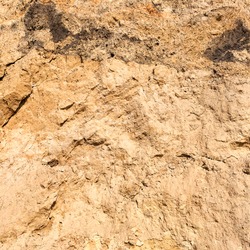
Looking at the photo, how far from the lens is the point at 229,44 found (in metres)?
3.45

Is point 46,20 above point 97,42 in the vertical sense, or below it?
above

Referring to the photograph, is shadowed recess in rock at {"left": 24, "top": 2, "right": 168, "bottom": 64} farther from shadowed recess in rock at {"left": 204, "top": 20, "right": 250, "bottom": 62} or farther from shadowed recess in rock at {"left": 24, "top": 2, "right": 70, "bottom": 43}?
shadowed recess in rock at {"left": 204, "top": 20, "right": 250, "bottom": 62}

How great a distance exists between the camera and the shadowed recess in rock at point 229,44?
339cm

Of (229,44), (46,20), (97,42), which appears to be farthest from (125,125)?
(46,20)

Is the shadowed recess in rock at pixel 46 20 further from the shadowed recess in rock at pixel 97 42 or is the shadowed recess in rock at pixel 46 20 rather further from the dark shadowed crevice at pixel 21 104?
the dark shadowed crevice at pixel 21 104

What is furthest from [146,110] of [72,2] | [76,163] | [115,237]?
[72,2]

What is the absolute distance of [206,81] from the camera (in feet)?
10.9

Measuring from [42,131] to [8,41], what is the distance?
3.30 ft

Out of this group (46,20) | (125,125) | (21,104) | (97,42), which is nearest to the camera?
(125,125)

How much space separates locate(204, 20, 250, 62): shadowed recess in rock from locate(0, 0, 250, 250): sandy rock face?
1cm

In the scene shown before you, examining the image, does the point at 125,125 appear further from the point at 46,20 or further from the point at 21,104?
the point at 46,20

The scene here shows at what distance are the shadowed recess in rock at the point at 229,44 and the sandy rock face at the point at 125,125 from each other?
0.03 feet

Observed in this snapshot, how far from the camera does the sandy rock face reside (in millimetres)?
2902

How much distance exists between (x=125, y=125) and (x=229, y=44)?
3.77 feet
